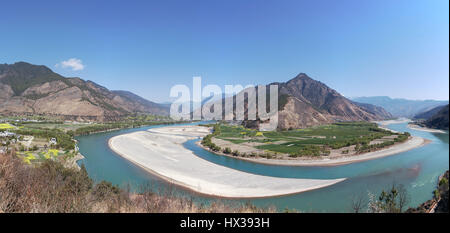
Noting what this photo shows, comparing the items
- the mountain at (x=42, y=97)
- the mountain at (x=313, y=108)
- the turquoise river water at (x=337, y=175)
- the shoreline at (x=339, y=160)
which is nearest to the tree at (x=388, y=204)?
the turquoise river water at (x=337, y=175)

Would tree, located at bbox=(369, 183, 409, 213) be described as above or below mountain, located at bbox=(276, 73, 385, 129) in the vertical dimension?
below

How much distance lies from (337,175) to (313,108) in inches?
2180

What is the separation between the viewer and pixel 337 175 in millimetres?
15719

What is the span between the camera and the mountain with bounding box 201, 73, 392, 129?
49188 millimetres

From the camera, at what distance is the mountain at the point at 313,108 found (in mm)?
49188

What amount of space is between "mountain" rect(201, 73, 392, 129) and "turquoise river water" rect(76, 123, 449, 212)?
2704 cm

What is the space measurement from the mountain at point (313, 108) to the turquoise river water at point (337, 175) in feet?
88.7

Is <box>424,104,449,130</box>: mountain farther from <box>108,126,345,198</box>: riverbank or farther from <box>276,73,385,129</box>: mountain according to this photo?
<box>276,73,385,129</box>: mountain

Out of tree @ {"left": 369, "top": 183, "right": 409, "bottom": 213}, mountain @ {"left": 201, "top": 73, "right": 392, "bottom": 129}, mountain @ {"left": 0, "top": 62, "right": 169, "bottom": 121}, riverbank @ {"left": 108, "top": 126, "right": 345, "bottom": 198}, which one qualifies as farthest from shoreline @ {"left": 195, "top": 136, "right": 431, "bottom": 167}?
mountain @ {"left": 0, "top": 62, "right": 169, "bottom": 121}

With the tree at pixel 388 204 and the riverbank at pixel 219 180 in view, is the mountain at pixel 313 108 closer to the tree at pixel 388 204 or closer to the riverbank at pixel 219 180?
the riverbank at pixel 219 180
